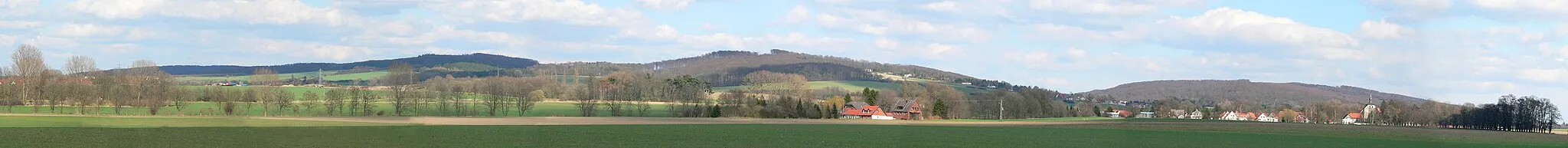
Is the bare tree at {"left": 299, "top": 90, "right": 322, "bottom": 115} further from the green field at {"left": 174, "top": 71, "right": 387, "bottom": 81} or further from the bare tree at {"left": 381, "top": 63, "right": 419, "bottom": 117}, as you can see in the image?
the green field at {"left": 174, "top": 71, "right": 387, "bottom": 81}

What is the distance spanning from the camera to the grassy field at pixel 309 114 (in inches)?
3287

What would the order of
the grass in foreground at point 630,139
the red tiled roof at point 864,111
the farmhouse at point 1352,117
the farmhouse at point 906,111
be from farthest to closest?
the farmhouse at point 1352,117
the red tiled roof at point 864,111
the farmhouse at point 906,111
the grass in foreground at point 630,139

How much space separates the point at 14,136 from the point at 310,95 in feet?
198

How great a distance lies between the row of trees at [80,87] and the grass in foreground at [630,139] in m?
39.3

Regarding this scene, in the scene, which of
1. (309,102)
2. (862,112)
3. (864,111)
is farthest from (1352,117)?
(309,102)

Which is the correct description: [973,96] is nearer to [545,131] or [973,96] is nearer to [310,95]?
[310,95]

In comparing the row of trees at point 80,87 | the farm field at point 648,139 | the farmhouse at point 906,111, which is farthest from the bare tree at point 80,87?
the farmhouse at point 906,111

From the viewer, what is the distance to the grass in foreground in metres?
40.8

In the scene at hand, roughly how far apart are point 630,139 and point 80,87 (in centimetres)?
5872

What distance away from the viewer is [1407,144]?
51500 millimetres

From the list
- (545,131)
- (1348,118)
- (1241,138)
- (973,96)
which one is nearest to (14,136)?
(545,131)

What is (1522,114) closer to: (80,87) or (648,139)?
(648,139)

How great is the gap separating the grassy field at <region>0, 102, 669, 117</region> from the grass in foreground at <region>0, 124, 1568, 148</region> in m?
33.5

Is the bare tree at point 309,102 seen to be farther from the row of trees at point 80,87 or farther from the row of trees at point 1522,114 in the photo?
the row of trees at point 1522,114
